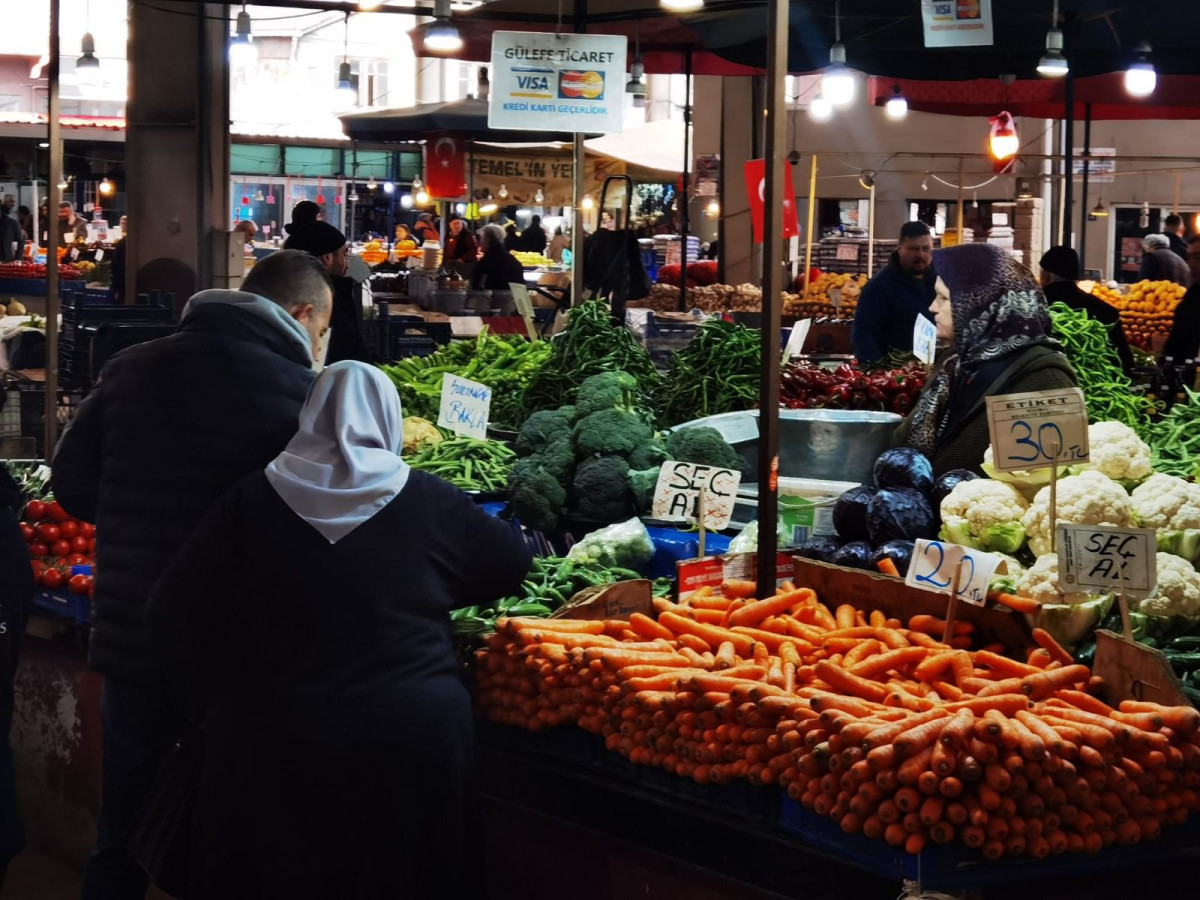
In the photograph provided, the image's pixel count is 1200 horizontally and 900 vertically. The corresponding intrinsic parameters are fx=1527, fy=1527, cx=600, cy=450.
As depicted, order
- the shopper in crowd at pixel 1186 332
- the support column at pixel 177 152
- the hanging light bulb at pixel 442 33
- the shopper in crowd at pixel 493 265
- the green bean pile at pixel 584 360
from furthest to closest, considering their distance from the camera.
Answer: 1. the shopper in crowd at pixel 493 265
2. the support column at pixel 177 152
3. the shopper in crowd at pixel 1186 332
4. the hanging light bulb at pixel 442 33
5. the green bean pile at pixel 584 360

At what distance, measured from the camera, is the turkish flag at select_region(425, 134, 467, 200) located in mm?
18344

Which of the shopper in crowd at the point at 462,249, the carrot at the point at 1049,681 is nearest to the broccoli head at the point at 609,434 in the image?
the carrot at the point at 1049,681

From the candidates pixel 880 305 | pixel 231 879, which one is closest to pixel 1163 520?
pixel 231 879

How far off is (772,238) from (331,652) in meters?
1.38

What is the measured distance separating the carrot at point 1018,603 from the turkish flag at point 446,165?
15.4m

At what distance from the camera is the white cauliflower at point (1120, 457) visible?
4.25 meters

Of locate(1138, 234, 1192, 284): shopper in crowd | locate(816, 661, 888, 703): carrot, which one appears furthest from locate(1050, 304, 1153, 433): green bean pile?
locate(1138, 234, 1192, 284): shopper in crowd

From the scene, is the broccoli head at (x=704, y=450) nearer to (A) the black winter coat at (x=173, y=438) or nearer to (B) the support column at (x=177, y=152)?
(A) the black winter coat at (x=173, y=438)

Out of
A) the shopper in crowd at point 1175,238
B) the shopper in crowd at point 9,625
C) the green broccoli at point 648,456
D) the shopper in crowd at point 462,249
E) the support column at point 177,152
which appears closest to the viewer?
the shopper in crowd at point 9,625

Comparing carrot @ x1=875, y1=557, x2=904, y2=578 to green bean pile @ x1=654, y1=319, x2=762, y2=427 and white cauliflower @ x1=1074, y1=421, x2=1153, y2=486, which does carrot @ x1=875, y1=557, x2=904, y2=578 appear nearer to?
white cauliflower @ x1=1074, y1=421, x2=1153, y2=486

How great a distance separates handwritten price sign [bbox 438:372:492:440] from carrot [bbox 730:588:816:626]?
2.19m

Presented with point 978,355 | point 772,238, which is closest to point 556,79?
point 978,355

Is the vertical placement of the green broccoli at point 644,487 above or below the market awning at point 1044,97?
below

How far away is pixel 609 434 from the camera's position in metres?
5.06
